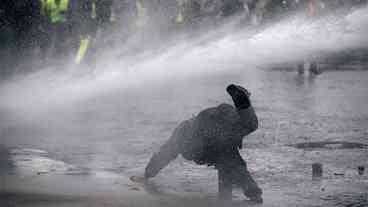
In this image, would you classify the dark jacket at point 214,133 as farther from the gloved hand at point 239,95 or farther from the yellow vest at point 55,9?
the yellow vest at point 55,9

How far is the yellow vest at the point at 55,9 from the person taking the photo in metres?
23.9

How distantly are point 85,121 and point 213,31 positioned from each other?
21311 mm

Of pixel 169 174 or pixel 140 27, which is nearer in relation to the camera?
pixel 169 174

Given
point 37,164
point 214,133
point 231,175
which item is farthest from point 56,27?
point 231,175

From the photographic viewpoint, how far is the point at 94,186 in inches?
396

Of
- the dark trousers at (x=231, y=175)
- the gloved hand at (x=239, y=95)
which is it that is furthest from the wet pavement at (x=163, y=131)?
the gloved hand at (x=239, y=95)

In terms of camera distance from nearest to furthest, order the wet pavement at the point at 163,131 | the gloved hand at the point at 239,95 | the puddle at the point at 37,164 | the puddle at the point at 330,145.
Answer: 1. the gloved hand at the point at 239,95
2. the wet pavement at the point at 163,131
3. the puddle at the point at 37,164
4. the puddle at the point at 330,145

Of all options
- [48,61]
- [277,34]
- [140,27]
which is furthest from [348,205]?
[277,34]

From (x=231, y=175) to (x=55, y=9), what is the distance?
15.2 metres

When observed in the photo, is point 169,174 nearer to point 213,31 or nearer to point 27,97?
point 27,97

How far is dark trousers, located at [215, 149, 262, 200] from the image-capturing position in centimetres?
952

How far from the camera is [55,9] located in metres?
24.0

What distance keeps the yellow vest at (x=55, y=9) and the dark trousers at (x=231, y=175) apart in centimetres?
1463

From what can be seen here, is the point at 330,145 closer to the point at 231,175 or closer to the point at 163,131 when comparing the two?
the point at 163,131
